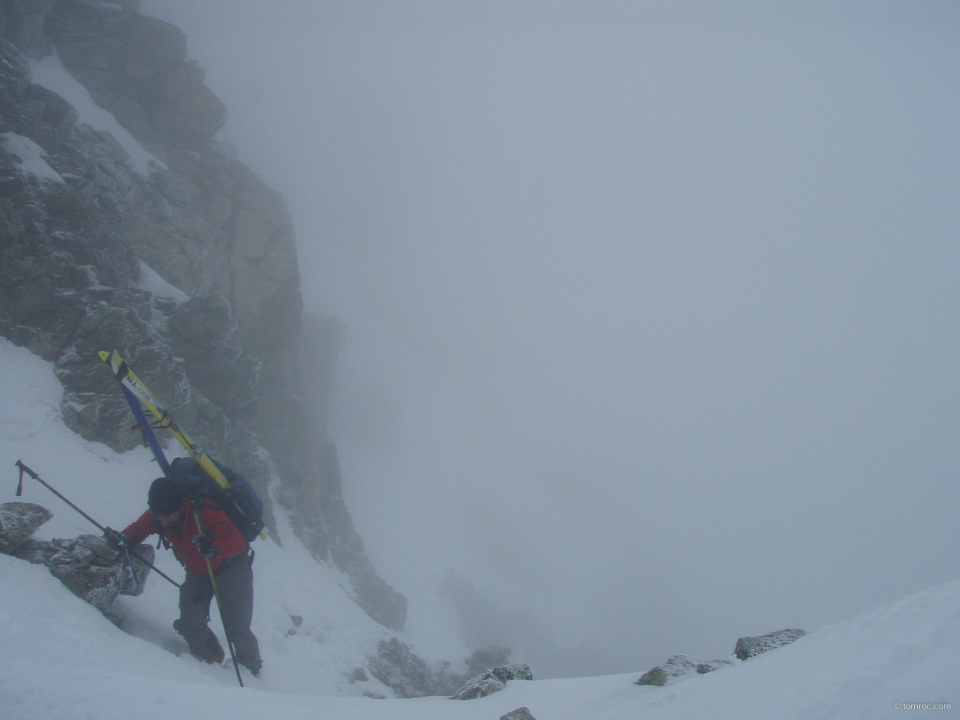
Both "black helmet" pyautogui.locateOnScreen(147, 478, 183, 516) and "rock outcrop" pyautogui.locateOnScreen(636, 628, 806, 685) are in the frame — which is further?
"black helmet" pyautogui.locateOnScreen(147, 478, 183, 516)

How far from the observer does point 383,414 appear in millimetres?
63094

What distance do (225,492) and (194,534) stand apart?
31.4 inches

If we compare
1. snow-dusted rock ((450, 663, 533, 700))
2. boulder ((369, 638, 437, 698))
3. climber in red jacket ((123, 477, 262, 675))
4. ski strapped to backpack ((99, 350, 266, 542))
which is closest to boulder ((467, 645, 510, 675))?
boulder ((369, 638, 437, 698))

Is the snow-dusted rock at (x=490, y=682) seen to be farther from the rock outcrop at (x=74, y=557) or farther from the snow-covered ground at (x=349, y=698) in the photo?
the rock outcrop at (x=74, y=557)

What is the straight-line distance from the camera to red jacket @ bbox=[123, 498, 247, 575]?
7031 millimetres

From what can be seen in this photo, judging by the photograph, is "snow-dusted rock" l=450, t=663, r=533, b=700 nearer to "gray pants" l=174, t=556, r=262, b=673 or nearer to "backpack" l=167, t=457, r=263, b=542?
"gray pants" l=174, t=556, r=262, b=673

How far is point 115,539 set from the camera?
23.4 feet

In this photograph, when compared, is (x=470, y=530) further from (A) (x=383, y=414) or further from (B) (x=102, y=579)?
(B) (x=102, y=579)

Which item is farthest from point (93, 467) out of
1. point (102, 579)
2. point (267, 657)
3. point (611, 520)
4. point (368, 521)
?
point (611, 520)

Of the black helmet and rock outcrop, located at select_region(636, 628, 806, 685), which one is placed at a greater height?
the black helmet

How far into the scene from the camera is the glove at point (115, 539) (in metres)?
7.05

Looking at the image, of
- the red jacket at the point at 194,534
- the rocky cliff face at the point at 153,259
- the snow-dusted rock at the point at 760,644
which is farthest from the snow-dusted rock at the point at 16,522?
the snow-dusted rock at the point at 760,644

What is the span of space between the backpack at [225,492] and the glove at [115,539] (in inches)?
53.5

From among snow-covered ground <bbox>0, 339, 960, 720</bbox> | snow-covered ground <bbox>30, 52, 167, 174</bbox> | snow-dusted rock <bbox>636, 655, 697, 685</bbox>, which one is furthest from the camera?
snow-covered ground <bbox>30, 52, 167, 174</bbox>
